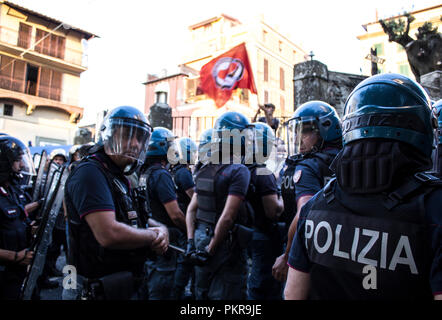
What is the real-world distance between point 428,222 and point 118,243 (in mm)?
1652

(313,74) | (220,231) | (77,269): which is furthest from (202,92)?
(77,269)

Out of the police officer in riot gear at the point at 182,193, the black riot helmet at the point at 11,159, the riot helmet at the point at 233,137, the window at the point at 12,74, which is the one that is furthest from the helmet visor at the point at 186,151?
the window at the point at 12,74

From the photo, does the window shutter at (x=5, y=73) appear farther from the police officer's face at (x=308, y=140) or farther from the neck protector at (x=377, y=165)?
the neck protector at (x=377, y=165)

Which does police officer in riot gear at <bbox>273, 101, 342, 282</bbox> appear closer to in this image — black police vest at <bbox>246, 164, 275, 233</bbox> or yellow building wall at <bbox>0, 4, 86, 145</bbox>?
black police vest at <bbox>246, 164, 275, 233</bbox>

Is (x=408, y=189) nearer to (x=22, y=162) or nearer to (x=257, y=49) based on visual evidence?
(x=22, y=162)

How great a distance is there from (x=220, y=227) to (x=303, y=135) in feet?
3.92

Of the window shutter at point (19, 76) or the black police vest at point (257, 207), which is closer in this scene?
the black police vest at point (257, 207)

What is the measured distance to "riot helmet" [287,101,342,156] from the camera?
2.83 meters

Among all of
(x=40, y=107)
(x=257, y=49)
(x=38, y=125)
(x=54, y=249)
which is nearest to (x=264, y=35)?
(x=257, y=49)


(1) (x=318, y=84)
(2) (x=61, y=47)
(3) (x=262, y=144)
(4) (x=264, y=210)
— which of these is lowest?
(4) (x=264, y=210)

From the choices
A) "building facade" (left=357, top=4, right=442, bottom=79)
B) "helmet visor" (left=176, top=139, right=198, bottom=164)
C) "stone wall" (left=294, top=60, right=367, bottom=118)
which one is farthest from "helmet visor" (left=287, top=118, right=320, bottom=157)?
"building facade" (left=357, top=4, right=442, bottom=79)

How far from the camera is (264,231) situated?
3.71m

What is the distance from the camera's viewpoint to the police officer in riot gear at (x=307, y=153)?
8.04ft

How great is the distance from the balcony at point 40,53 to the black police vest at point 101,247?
22003 millimetres
